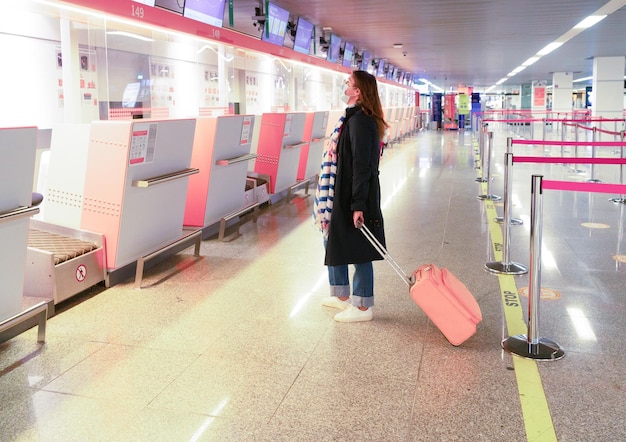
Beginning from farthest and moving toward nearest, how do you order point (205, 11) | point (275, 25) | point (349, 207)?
1. point (275, 25)
2. point (205, 11)
3. point (349, 207)

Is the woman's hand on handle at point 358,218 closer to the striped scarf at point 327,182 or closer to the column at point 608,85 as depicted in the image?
the striped scarf at point 327,182

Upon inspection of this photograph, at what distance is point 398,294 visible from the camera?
4730 mm

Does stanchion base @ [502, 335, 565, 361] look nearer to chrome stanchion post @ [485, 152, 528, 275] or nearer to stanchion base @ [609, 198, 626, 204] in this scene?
chrome stanchion post @ [485, 152, 528, 275]

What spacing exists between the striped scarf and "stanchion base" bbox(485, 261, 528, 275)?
6.60 feet

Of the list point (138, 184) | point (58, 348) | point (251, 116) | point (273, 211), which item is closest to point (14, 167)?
point (58, 348)

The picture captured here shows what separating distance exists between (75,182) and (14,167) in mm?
1758

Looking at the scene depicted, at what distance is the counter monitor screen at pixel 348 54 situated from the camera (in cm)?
1520

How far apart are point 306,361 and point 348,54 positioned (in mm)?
13172

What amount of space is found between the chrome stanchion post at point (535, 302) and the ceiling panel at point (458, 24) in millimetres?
7034

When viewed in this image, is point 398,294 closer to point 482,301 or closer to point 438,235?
point 482,301

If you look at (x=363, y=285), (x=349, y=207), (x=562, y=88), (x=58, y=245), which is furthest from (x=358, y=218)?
(x=562, y=88)

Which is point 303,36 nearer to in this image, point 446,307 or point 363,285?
point 363,285

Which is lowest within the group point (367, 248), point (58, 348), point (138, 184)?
point (58, 348)

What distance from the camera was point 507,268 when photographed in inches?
209
